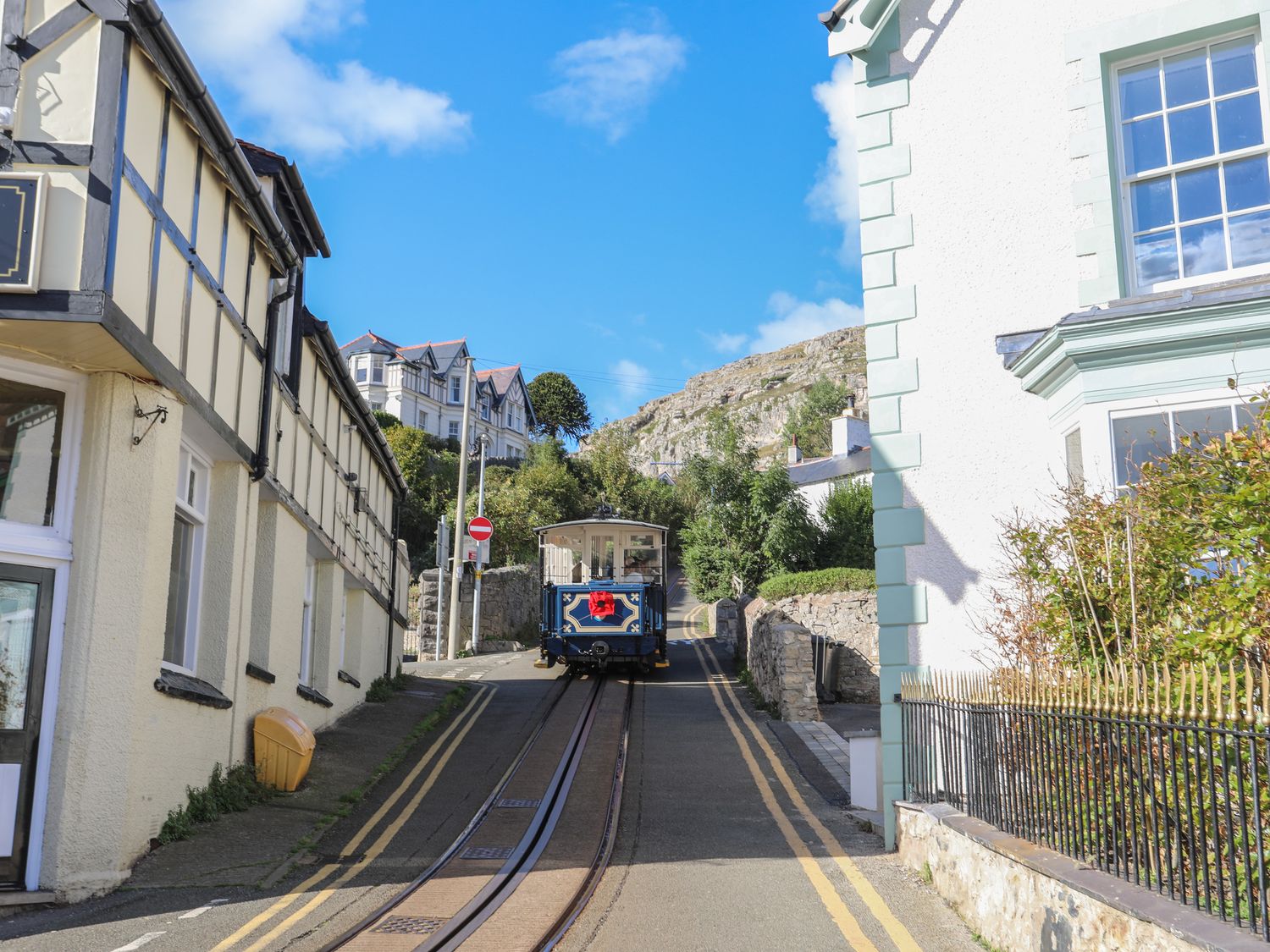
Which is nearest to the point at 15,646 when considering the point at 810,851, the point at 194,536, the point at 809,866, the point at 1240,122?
the point at 194,536

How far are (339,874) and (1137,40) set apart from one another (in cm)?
884

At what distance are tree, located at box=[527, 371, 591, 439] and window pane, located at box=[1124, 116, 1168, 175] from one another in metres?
80.2

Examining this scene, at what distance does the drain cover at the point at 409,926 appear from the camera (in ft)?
21.1

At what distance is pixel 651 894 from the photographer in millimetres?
7492

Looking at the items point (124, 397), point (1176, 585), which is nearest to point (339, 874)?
point (124, 397)

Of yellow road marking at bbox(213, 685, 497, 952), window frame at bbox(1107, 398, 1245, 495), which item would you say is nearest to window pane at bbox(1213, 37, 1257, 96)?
window frame at bbox(1107, 398, 1245, 495)

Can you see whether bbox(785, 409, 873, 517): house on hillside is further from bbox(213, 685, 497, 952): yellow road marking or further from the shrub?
the shrub

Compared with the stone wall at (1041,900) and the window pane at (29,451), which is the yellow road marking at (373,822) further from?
the stone wall at (1041,900)

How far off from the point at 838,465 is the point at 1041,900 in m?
43.1

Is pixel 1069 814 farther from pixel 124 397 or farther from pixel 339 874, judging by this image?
pixel 124 397

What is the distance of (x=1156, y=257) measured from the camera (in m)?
8.70

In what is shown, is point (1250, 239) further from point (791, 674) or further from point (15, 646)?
point (791, 674)

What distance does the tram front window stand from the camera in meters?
24.0

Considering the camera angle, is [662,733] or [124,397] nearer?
[124,397]
